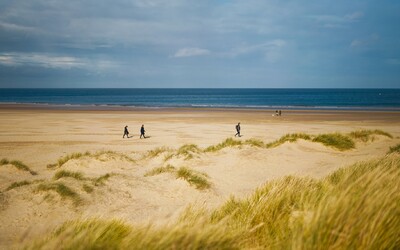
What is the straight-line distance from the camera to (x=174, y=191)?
10648 mm

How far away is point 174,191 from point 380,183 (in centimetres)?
744

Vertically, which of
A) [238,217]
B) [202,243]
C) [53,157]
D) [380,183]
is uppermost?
A: [380,183]

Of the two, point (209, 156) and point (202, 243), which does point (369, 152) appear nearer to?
point (209, 156)

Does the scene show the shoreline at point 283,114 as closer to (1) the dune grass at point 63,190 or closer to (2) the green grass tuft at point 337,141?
(2) the green grass tuft at point 337,141

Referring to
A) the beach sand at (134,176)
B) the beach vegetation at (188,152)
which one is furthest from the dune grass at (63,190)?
the beach vegetation at (188,152)

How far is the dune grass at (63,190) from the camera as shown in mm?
8809

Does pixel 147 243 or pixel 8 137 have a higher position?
pixel 147 243

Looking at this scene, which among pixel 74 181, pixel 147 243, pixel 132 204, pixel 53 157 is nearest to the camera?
pixel 147 243

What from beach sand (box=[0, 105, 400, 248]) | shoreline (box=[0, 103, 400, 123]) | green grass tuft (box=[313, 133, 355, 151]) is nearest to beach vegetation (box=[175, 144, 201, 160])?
beach sand (box=[0, 105, 400, 248])

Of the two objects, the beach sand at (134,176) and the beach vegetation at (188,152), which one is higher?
the beach vegetation at (188,152)

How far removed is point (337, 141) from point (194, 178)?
10.4m

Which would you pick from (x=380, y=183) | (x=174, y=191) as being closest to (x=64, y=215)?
(x=174, y=191)

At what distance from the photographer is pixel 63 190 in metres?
8.94

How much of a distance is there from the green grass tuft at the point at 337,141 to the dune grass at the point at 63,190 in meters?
13.6
